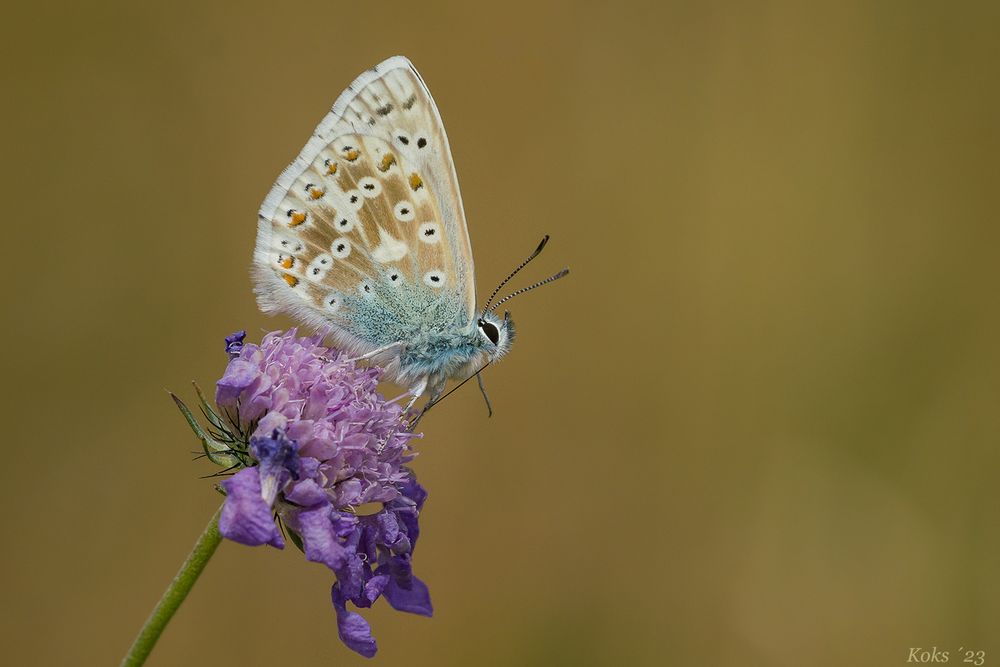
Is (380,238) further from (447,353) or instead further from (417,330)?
(447,353)

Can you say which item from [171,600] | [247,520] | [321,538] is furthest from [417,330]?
[171,600]

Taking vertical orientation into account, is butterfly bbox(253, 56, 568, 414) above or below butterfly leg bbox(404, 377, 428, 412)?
above

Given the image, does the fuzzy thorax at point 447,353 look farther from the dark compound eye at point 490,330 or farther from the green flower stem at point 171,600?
the green flower stem at point 171,600

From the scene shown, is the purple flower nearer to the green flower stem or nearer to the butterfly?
the butterfly

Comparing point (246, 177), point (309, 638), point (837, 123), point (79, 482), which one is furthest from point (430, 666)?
point (837, 123)

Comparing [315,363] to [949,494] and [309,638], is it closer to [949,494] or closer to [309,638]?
[309,638]

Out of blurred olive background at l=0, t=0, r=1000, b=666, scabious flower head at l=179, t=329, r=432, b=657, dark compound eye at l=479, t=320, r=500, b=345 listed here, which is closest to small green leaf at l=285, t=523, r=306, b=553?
scabious flower head at l=179, t=329, r=432, b=657

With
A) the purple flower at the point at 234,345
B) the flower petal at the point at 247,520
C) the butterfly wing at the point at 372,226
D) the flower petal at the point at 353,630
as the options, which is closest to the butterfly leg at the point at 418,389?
the butterfly wing at the point at 372,226
